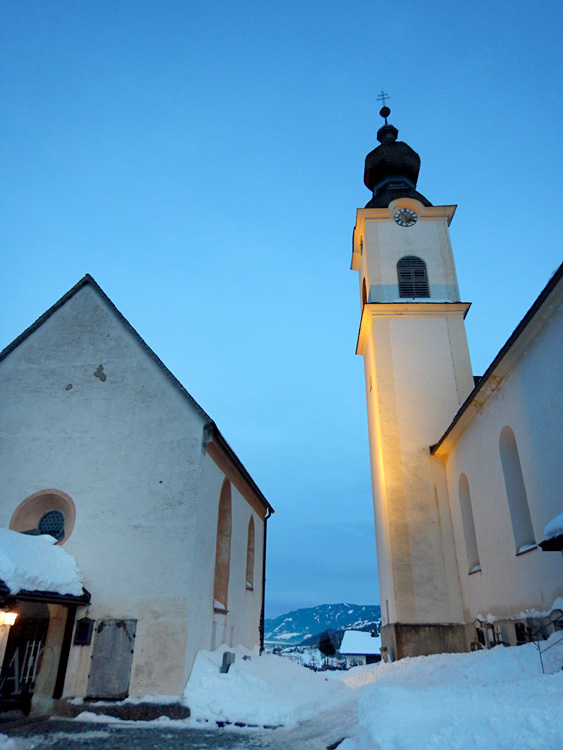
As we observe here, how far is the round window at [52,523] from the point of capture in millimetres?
12781

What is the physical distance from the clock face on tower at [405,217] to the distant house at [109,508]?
13.7m

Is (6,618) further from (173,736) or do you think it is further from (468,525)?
(468,525)

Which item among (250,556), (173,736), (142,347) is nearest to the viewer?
(173,736)

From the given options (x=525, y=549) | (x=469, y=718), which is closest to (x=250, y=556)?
(x=525, y=549)

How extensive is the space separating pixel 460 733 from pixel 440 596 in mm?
12976

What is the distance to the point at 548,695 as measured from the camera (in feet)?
18.0

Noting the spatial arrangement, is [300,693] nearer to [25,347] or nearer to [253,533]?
[253,533]

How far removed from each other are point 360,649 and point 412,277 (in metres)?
60.4

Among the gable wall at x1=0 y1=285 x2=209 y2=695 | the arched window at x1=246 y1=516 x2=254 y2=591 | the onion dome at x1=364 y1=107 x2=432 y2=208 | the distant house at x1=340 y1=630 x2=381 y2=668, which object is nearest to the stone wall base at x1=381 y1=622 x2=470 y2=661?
the arched window at x1=246 y1=516 x2=254 y2=591

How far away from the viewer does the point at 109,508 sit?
12531mm

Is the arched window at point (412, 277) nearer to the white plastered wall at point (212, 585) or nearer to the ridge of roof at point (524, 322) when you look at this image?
the ridge of roof at point (524, 322)

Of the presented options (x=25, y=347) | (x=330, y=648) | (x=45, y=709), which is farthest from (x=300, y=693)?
(x=330, y=648)

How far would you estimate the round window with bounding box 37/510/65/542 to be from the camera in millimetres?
12781

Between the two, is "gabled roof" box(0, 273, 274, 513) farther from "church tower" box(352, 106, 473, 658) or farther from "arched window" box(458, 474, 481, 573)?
"arched window" box(458, 474, 481, 573)
